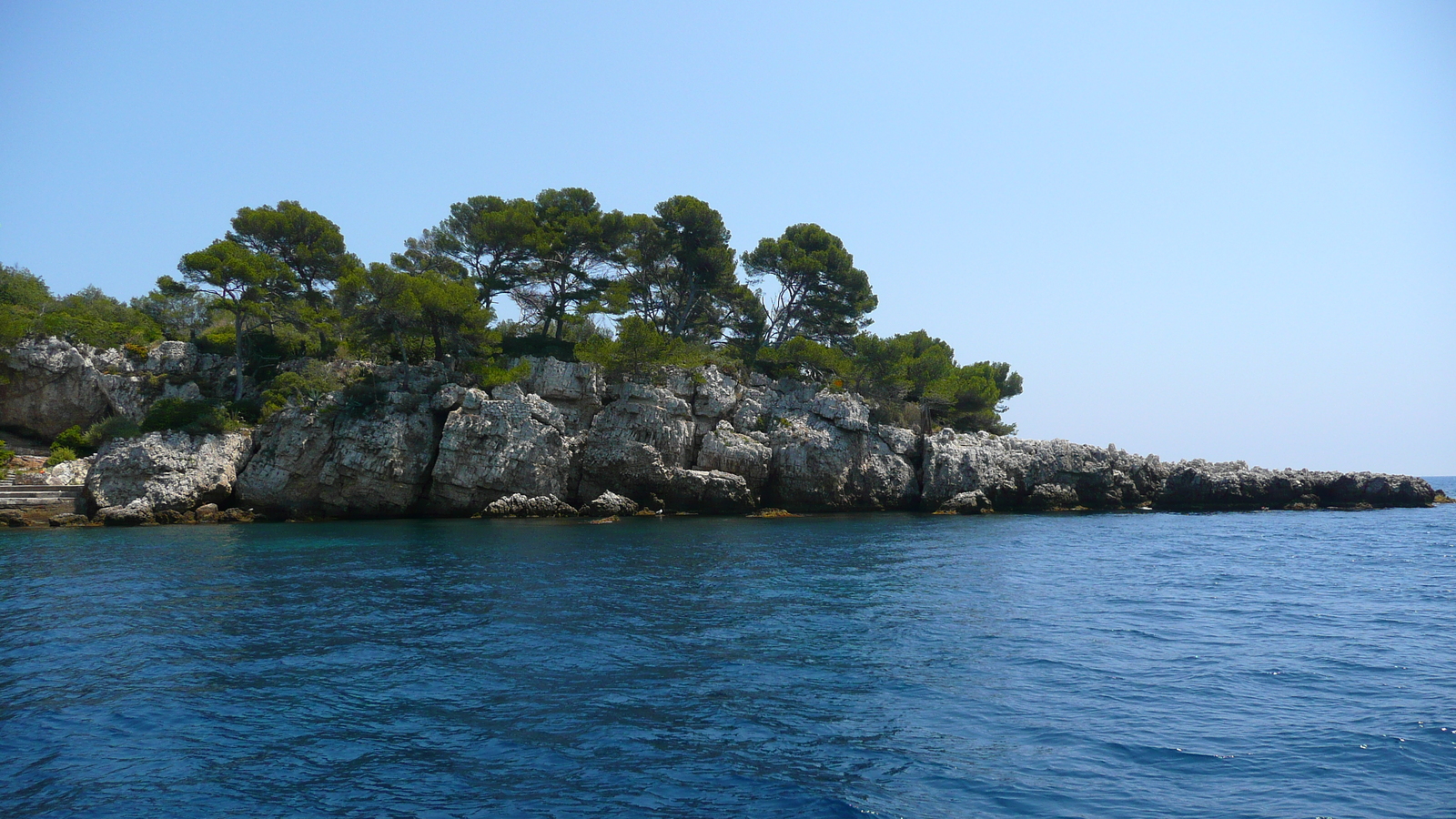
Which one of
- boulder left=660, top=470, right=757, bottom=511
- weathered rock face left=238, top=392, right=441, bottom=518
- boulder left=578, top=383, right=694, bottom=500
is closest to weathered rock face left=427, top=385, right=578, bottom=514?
weathered rock face left=238, top=392, right=441, bottom=518

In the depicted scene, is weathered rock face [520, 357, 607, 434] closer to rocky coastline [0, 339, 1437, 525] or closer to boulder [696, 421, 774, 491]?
rocky coastline [0, 339, 1437, 525]

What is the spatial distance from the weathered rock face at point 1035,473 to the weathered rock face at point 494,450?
24.3 meters

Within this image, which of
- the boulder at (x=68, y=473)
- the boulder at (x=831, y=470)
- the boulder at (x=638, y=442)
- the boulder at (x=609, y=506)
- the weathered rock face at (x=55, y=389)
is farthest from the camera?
the boulder at (x=831, y=470)

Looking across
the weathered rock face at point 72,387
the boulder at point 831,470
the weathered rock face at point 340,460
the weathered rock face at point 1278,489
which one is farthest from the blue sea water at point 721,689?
the weathered rock face at point 1278,489

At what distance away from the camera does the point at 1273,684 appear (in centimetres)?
1264

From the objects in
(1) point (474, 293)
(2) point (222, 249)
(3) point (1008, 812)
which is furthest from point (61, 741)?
(2) point (222, 249)

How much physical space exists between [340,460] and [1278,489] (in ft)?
206

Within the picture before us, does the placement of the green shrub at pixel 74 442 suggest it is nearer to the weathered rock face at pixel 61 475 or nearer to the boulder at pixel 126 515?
the weathered rock face at pixel 61 475

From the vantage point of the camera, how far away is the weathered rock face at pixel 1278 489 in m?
53.6

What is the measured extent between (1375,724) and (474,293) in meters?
45.5

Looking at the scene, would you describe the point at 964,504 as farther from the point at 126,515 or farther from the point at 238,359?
the point at 126,515

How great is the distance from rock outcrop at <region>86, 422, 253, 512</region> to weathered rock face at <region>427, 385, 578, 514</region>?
10708 mm

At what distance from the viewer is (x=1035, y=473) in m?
51.5

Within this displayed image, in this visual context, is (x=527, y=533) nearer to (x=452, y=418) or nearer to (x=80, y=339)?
(x=452, y=418)
